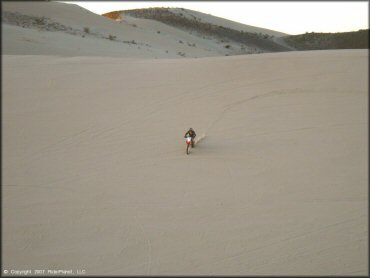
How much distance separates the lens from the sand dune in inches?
193

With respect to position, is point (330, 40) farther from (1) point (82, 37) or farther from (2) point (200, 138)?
(2) point (200, 138)

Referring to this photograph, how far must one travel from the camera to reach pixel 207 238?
202 inches

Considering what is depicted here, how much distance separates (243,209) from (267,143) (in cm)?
258

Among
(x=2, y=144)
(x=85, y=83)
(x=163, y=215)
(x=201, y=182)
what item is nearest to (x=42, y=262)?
(x=163, y=215)

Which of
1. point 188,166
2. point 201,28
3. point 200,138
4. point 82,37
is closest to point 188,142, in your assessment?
point 188,166

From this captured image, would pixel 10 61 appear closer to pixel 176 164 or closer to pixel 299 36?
pixel 176 164

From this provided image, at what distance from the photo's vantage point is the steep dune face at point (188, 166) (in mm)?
4914

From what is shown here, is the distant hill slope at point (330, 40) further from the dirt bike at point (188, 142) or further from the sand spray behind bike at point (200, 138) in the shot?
the dirt bike at point (188, 142)

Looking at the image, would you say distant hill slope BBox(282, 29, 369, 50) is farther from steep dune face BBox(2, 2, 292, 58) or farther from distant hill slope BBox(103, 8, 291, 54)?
steep dune face BBox(2, 2, 292, 58)

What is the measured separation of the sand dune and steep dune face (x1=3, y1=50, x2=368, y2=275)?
0.08 ft

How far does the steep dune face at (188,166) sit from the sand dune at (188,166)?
0.03 meters

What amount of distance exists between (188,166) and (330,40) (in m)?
36.5

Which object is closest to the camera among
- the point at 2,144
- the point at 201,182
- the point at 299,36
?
the point at 201,182

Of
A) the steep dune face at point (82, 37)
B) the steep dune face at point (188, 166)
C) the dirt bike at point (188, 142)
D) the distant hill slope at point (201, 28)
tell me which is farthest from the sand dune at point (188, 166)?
the distant hill slope at point (201, 28)
